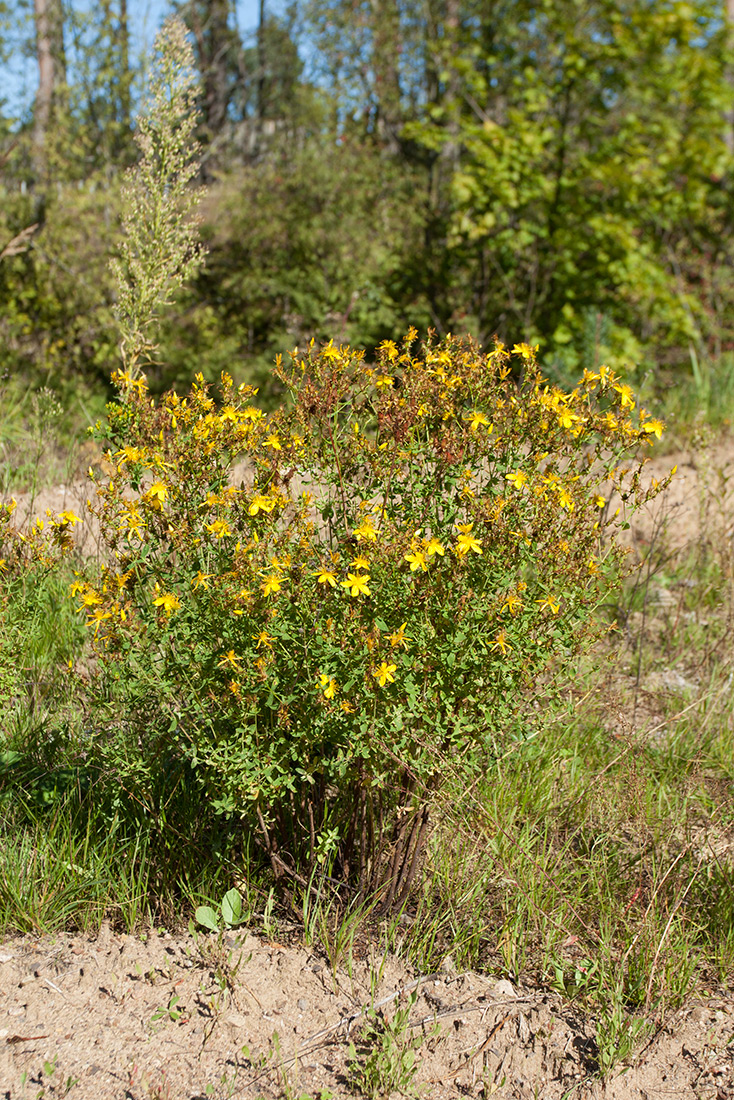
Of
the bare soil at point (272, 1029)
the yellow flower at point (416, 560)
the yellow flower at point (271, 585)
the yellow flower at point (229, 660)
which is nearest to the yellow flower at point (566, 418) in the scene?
the yellow flower at point (416, 560)

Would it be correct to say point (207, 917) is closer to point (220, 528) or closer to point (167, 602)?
point (167, 602)

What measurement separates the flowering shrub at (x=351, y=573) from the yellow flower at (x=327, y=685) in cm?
1

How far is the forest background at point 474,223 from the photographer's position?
23.5ft

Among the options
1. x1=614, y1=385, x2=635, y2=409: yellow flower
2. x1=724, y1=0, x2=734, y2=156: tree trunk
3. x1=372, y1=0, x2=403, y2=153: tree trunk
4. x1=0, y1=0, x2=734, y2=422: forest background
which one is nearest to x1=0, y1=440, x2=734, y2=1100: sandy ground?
x1=614, y1=385, x2=635, y2=409: yellow flower

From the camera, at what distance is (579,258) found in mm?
7453

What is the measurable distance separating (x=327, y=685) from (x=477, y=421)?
67 centimetres

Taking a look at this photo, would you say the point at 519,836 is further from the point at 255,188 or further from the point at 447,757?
the point at 255,188

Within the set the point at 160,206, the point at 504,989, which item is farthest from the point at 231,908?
the point at 160,206

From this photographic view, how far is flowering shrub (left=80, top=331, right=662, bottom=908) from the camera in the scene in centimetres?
187

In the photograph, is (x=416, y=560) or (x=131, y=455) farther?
(x=131, y=455)

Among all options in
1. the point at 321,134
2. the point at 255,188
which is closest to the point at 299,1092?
the point at 255,188

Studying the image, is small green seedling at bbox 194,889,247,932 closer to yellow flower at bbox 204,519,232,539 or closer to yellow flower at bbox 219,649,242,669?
yellow flower at bbox 219,649,242,669

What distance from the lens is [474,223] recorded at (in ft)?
24.7

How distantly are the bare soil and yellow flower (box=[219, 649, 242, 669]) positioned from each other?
729 millimetres
